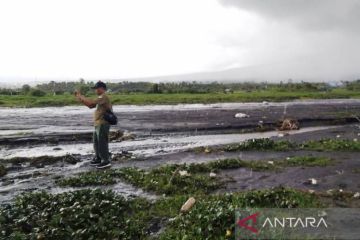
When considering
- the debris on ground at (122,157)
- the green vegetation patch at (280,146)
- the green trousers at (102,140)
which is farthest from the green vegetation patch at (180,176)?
the debris on ground at (122,157)

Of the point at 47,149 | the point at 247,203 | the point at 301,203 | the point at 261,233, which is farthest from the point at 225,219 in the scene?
the point at 47,149

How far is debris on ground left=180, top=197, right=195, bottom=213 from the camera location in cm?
964

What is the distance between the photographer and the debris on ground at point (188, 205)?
9644 mm

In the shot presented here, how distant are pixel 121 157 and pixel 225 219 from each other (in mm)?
10554

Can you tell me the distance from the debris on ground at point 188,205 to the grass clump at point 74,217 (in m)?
0.97

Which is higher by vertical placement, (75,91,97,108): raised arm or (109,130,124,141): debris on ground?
(75,91,97,108): raised arm

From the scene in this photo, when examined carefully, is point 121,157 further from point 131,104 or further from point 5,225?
point 131,104

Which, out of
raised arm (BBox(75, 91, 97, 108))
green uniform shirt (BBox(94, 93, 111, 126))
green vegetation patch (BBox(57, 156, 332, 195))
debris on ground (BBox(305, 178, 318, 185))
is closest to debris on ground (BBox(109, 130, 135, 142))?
green uniform shirt (BBox(94, 93, 111, 126))

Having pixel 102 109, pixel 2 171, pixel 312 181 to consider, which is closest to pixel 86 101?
pixel 102 109

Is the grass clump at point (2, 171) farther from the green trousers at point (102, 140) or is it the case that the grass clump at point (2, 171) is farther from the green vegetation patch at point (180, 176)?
the green trousers at point (102, 140)

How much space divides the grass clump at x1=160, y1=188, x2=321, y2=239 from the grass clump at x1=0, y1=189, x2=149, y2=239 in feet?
2.85

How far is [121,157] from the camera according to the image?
59.7ft

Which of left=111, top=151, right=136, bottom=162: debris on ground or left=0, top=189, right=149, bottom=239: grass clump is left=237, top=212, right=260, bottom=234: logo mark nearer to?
left=0, top=189, right=149, bottom=239: grass clump

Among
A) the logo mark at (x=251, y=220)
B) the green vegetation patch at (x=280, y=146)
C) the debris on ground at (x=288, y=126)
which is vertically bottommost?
the debris on ground at (x=288, y=126)
